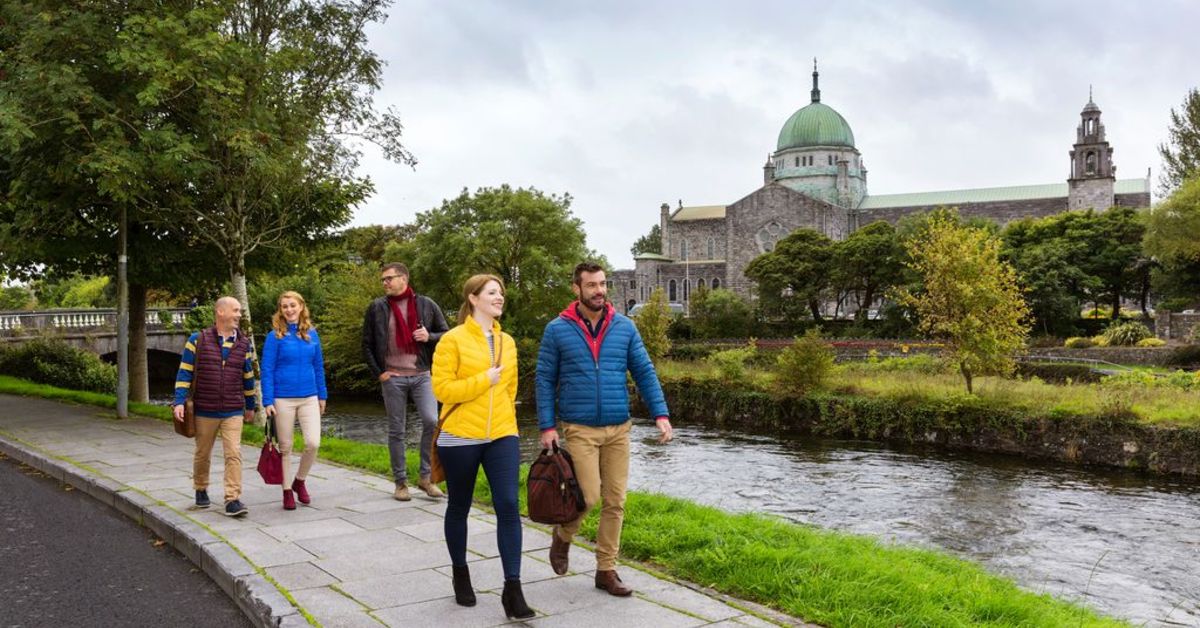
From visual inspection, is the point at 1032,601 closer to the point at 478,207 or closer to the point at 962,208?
the point at 478,207

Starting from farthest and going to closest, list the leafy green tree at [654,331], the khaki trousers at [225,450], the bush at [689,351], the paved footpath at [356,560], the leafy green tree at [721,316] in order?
the leafy green tree at [721,316] → the bush at [689,351] → the leafy green tree at [654,331] → the khaki trousers at [225,450] → the paved footpath at [356,560]

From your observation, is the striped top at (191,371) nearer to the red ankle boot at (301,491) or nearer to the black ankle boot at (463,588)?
the red ankle boot at (301,491)

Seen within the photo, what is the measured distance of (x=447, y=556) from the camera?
21.1 ft

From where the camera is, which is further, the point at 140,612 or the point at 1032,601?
the point at 1032,601

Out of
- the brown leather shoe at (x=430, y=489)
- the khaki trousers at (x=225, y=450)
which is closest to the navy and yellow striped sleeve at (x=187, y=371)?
the khaki trousers at (x=225, y=450)

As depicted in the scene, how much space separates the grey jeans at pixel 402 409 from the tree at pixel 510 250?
27622mm

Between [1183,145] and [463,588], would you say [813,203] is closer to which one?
[1183,145]

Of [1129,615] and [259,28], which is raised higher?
[259,28]

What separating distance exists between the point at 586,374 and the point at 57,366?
1068 inches

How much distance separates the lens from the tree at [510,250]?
122 ft

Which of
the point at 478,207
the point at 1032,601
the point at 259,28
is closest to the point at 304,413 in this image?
the point at 1032,601

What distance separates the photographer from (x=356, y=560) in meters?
6.35

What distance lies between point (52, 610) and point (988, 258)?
2283 cm

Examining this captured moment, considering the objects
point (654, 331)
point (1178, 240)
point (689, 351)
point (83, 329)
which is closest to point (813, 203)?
point (689, 351)
